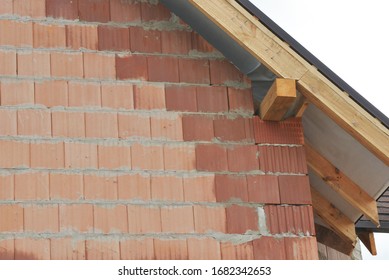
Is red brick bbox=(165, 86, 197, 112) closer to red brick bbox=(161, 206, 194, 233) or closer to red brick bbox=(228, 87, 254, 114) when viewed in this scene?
red brick bbox=(228, 87, 254, 114)

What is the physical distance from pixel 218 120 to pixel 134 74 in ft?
2.36

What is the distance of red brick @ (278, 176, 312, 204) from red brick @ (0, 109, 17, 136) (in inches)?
77.8

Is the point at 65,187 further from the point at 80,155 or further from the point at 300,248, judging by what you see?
the point at 300,248

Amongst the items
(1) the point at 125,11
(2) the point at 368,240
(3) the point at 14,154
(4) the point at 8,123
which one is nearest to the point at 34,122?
(4) the point at 8,123

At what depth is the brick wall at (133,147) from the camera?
801 cm

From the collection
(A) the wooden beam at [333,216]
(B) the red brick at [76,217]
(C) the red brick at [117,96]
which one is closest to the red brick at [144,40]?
(C) the red brick at [117,96]

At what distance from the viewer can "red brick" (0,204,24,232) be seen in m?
7.88

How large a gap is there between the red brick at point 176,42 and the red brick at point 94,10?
465 mm

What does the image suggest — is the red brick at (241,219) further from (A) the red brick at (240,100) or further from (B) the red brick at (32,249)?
(B) the red brick at (32,249)

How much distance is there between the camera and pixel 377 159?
8.59 metres

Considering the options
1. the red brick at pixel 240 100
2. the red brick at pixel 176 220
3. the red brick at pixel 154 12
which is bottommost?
the red brick at pixel 176 220

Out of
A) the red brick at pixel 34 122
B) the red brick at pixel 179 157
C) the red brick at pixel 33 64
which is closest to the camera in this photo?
the red brick at pixel 34 122

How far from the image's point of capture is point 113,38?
28.5 feet

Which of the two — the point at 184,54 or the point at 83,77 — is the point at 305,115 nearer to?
the point at 184,54
